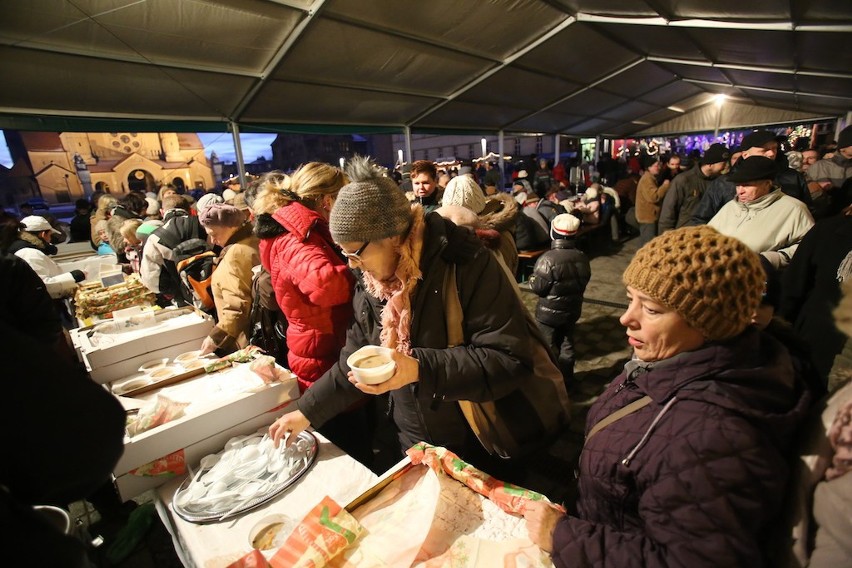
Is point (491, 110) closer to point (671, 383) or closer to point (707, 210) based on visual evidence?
point (707, 210)

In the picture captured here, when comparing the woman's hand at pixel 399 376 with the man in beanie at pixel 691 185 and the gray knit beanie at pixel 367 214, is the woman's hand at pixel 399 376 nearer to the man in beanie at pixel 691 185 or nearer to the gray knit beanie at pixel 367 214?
the gray knit beanie at pixel 367 214

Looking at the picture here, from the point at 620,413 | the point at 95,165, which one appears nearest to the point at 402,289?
the point at 620,413

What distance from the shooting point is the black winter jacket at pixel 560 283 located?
3.51 meters

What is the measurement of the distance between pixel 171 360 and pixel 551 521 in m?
2.51

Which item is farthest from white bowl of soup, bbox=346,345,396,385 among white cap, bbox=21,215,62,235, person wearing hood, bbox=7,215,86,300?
white cap, bbox=21,215,62,235

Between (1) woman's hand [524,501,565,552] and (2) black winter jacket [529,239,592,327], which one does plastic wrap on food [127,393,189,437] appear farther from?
(2) black winter jacket [529,239,592,327]

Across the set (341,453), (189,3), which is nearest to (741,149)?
(341,453)

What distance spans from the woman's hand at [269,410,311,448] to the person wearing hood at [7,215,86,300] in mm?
3486

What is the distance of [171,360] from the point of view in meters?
2.54

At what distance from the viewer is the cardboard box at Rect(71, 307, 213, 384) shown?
238cm

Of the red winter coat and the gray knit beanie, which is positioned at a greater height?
the gray knit beanie

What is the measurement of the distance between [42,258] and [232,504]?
15.0 feet

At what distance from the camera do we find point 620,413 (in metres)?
1.09

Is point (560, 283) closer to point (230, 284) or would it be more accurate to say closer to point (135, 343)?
point (230, 284)
